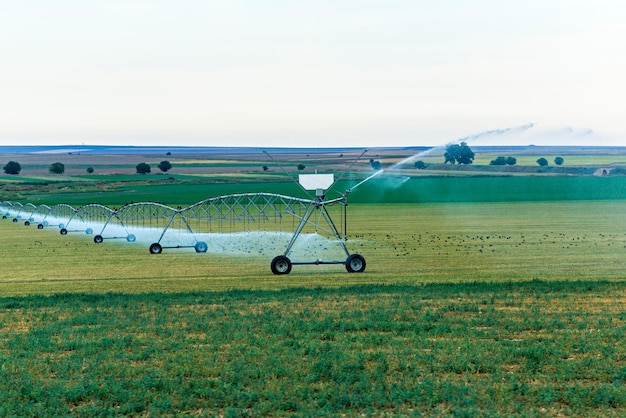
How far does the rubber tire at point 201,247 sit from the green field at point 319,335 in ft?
13.6

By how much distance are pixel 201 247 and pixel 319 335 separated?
1274 inches

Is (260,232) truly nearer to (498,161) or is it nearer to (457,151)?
(457,151)

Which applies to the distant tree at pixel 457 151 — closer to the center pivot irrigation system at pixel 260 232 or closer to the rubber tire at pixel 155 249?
the center pivot irrigation system at pixel 260 232

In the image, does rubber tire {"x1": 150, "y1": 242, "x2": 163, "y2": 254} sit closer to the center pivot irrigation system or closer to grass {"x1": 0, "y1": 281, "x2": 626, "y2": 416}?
the center pivot irrigation system

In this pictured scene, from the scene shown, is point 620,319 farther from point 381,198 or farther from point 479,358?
point 381,198

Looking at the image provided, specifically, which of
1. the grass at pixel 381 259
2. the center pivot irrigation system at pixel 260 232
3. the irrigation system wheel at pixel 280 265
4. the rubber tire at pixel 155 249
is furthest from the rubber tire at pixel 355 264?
the rubber tire at pixel 155 249

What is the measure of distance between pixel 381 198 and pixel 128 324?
328 ft

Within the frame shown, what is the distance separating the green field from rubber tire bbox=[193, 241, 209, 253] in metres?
4.14

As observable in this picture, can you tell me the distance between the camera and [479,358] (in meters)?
19.3

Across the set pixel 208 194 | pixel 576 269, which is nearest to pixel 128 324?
pixel 576 269

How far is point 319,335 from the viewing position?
73.5 feet

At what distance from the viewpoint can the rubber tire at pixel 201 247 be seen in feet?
176

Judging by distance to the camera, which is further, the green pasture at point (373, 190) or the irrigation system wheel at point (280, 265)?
the green pasture at point (373, 190)

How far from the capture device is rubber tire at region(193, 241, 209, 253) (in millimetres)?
53719
